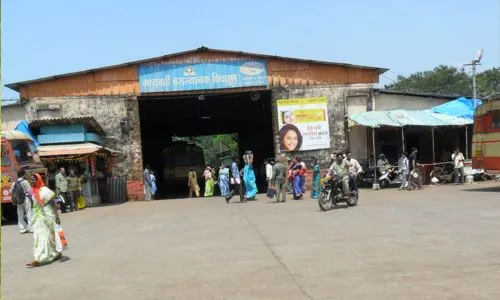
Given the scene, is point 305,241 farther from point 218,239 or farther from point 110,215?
point 110,215

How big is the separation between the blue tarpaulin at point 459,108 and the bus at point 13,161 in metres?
17.7

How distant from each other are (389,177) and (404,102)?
439cm

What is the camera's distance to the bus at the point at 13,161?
16047 millimetres

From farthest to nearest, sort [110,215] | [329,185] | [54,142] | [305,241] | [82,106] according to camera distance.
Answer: [82,106]
[54,142]
[110,215]
[329,185]
[305,241]

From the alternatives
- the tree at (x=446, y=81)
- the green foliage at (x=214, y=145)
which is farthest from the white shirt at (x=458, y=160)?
the green foliage at (x=214, y=145)

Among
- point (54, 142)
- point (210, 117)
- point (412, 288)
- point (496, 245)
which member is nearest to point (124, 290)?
point (412, 288)

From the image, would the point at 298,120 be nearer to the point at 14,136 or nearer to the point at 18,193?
the point at 14,136

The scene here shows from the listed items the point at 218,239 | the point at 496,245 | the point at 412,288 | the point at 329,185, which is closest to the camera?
the point at 412,288

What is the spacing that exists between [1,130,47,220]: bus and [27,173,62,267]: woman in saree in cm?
743

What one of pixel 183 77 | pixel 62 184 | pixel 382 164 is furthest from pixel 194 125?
pixel 62 184

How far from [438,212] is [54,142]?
50.0ft

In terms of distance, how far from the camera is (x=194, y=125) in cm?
3856

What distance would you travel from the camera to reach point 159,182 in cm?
3531

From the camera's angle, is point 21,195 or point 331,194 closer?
point 21,195
